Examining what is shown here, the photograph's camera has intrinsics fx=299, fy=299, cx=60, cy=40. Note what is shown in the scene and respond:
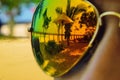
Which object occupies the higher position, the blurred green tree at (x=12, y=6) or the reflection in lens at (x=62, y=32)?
the blurred green tree at (x=12, y=6)

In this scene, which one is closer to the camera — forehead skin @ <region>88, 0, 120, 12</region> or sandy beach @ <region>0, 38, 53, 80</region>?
forehead skin @ <region>88, 0, 120, 12</region>

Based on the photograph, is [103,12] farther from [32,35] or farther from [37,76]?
[37,76]

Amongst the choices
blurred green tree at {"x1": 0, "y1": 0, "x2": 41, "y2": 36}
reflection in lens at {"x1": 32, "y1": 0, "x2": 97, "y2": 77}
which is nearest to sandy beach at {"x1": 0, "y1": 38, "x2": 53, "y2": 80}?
reflection in lens at {"x1": 32, "y1": 0, "x2": 97, "y2": 77}

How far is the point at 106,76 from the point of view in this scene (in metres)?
0.24

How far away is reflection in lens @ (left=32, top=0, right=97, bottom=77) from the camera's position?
0.29m

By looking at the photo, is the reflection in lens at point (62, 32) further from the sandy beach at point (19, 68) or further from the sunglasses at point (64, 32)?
the sandy beach at point (19, 68)

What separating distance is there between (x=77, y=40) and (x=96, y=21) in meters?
0.03

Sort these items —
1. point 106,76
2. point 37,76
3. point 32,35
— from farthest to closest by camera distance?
point 37,76 → point 32,35 → point 106,76

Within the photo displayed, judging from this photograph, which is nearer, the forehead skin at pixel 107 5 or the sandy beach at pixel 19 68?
the forehead skin at pixel 107 5

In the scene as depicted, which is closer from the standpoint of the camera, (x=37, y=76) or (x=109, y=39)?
(x=109, y=39)

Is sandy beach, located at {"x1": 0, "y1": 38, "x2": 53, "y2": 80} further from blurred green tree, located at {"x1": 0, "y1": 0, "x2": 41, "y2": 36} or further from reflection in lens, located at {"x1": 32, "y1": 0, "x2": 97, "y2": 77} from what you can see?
blurred green tree, located at {"x1": 0, "y1": 0, "x2": 41, "y2": 36}

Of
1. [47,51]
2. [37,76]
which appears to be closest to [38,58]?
[47,51]

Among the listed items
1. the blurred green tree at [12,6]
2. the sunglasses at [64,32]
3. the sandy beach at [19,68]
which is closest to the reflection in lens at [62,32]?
the sunglasses at [64,32]

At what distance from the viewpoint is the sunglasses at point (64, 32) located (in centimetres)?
29
